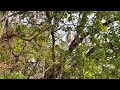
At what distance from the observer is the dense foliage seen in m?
3.98

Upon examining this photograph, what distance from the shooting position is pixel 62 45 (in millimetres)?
4559

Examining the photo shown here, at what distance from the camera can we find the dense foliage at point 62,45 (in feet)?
13.1

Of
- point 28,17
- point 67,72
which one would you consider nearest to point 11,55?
point 28,17

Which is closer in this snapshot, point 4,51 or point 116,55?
point 4,51

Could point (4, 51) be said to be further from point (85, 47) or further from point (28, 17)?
point (85, 47)

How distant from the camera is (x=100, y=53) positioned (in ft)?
14.7

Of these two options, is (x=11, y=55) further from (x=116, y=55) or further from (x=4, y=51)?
(x=116, y=55)

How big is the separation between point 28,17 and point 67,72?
107cm

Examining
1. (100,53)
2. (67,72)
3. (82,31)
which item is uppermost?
(82,31)

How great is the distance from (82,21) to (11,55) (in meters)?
1.22
